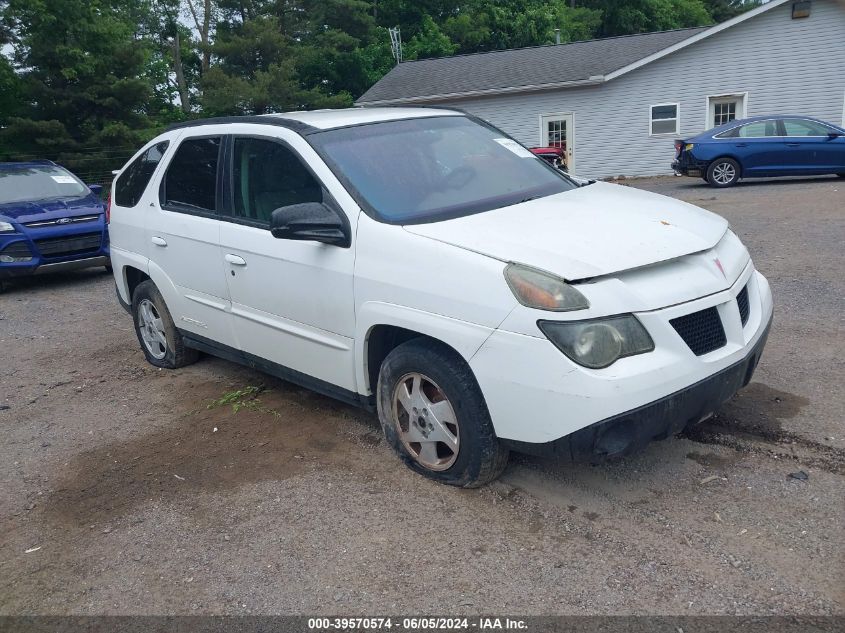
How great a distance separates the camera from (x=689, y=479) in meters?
3.78

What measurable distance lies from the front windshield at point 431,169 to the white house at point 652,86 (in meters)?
19.3

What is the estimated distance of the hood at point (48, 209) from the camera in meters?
10.2

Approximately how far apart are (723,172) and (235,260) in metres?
14.9

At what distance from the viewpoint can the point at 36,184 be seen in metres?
11.1

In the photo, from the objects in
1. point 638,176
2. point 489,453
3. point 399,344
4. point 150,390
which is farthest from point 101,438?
point 638,176

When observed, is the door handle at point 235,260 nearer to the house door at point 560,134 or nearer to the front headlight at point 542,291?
the front headlight at point 542,291

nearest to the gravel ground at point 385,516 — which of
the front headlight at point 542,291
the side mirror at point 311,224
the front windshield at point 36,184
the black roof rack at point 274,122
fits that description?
the front headlight at point 542,291

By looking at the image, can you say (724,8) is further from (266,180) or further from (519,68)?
(266,180)

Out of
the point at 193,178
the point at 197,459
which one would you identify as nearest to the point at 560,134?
the point at 193,178

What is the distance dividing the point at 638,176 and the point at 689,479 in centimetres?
2115

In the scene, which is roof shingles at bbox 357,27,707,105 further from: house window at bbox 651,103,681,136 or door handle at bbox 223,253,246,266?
door handle at bbox 223,253,246,266

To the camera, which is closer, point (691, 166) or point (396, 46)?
point (691, 166)

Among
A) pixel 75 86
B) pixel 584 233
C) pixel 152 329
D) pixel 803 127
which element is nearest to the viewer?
pixel 584 233

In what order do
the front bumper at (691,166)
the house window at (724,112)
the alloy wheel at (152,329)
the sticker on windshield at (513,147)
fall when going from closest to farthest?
1. the sticker on windshield at (513,147)
2. the alloy wheel at (152,329)
3. the front bumper at (691,166)
4. the house window at (724,112)
